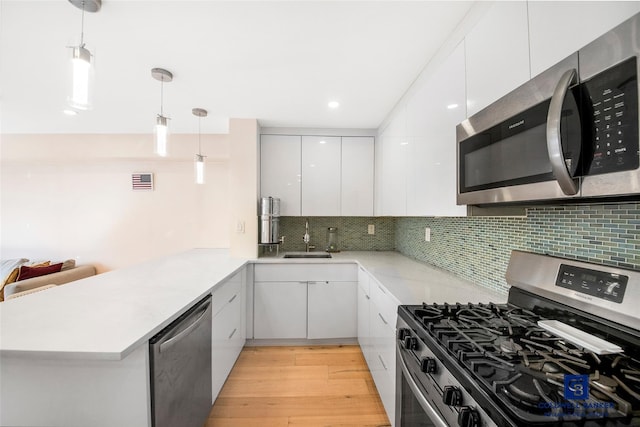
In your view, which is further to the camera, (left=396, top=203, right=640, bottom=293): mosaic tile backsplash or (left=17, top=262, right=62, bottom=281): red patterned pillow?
(left=17, top=262, right=62, bottom=281): red patterned pillow

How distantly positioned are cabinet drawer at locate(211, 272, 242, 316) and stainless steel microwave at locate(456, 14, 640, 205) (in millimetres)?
1764

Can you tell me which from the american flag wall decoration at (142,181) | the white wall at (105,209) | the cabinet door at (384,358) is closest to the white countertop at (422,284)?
the cabinet door at (384,358)

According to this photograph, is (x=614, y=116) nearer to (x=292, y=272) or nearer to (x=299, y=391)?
(x=299, y=391)

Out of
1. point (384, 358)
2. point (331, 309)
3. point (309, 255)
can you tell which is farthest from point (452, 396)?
point (309, 255)

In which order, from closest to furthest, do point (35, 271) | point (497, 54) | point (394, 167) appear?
point (497, 54) < point (394, 167) < point (35, 271)

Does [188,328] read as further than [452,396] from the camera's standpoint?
Yes

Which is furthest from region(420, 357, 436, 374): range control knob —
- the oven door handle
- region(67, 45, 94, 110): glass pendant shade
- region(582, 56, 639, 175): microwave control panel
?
region(67, 45, 94, 110): glass pendant shade

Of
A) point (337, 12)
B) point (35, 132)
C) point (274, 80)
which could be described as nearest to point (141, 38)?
point (274, 80)

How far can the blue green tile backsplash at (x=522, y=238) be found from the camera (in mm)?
906

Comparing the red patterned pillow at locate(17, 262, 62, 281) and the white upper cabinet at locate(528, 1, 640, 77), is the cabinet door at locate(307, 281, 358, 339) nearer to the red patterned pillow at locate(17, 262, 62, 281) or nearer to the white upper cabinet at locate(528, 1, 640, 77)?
the white upper cabinet at locate(528, 1, 640, 77)

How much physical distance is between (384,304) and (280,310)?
4.32ft

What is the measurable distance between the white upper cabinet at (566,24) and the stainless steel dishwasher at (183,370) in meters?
1.74

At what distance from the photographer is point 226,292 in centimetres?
203

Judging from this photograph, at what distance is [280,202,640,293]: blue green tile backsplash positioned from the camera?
0.91 m
